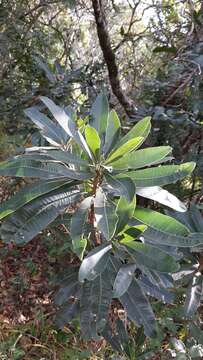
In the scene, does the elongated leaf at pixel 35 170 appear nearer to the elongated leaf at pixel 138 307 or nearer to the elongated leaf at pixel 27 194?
the elongated leaf at pixel 27 194

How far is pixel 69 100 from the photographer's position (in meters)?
2.37

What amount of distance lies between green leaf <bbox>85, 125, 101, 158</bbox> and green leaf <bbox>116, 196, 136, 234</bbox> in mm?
165

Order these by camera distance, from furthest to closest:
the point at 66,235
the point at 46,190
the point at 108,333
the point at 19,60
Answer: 1. the point at 19,60
2. the point at 66,235
3. the point at 108,333
4. the point at 46,190

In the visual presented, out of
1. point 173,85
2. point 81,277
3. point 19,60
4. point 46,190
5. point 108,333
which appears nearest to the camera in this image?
point 81,277

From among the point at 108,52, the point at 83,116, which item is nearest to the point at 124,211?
the point at 83,116

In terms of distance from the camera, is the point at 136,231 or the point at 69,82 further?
the point at 69,82

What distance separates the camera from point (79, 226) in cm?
109

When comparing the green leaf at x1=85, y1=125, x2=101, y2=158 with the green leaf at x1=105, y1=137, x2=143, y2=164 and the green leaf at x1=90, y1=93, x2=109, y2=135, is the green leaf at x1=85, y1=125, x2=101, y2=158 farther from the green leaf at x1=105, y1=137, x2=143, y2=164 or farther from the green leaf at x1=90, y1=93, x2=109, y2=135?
the green leaf at x1=90, y1=93, x2=109, y2=135

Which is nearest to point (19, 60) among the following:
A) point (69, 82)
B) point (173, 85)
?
point (69, 82)

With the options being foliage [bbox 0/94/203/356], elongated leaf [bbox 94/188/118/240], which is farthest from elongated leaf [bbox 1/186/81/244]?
elongated leaf [bbox 94/188/118/240]

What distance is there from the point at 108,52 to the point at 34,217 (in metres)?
1.43

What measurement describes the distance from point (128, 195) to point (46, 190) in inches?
9.7

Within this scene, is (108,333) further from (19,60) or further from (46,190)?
(19,60)

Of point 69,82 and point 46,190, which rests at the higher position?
point 69,82
